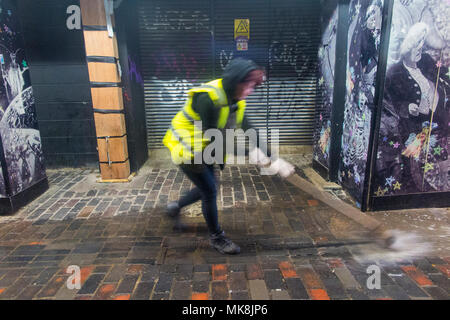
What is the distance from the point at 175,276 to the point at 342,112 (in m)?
3.59

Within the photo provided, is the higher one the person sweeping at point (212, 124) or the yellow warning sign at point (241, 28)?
the yellow warning sign at point (241, 28)

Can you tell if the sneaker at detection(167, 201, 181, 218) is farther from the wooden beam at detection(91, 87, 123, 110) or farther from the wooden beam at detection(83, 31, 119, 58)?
the wooden beam at detection(83, 31, 119, 58)

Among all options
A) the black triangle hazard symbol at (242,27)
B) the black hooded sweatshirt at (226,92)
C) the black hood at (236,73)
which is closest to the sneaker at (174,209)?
the black hooded sweatshirt at (226,92)

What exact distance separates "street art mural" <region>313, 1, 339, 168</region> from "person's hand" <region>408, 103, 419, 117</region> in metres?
1.31

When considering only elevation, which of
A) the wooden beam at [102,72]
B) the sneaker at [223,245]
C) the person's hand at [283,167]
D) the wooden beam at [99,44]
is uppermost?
the wooden beam at [99,44]

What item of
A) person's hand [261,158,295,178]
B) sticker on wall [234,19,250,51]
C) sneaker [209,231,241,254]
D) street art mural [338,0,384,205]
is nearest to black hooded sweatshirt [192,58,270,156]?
person's hand [261,158,295,178]

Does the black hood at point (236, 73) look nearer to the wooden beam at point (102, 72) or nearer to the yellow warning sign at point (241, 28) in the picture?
the wooden beam at point (102, 72)

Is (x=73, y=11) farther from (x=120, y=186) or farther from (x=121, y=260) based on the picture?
(x=121, y=260)

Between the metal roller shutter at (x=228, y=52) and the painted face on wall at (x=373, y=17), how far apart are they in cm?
263

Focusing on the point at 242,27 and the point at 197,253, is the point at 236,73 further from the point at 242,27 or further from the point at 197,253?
the point at 242,27

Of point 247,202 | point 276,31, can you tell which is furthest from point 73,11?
point 247,202

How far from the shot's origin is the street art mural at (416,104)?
3605 millimetres

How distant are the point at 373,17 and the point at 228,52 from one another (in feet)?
10.7

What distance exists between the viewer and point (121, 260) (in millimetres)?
3102
